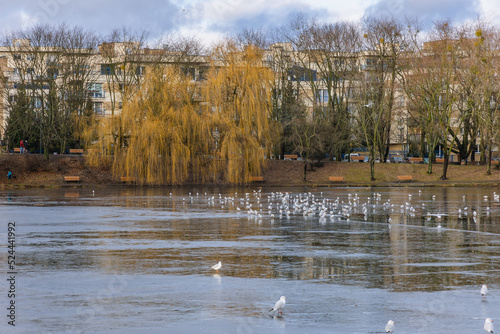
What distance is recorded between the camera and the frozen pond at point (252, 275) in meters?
9.09

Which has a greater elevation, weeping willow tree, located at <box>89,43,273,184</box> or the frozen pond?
weeping willow tree, located at <box>89,43,273,184</box>

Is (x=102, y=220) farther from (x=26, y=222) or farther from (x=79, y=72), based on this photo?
(x=79, y=72)

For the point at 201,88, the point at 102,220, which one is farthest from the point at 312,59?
the point at 102,220

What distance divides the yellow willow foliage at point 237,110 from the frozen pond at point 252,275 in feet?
96.7

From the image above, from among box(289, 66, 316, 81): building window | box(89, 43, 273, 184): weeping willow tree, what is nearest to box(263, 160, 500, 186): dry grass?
box(89, 43, 273, 184): weeping willow tree

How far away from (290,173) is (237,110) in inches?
432

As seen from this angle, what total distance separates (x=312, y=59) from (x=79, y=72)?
82.7 feet

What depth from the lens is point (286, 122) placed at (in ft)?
217

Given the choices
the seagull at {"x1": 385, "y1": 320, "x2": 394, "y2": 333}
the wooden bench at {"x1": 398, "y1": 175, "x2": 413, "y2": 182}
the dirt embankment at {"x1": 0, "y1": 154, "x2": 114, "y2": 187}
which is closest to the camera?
the seagull at {"x1": 385, "y1": 320, "x2": 394, "y2": 333}

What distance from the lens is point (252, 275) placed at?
1248 centimetres

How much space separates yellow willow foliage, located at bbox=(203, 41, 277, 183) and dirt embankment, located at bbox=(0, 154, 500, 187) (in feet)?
15.0

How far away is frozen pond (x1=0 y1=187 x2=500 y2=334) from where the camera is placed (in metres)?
9.09

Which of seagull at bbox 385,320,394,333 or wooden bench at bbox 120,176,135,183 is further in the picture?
wooden bench at bbox 120,176,135,183

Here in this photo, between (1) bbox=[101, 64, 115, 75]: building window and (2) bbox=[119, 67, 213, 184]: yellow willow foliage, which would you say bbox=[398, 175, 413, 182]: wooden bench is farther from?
(1) bbox=[101, 64, 115, 75]: building window
